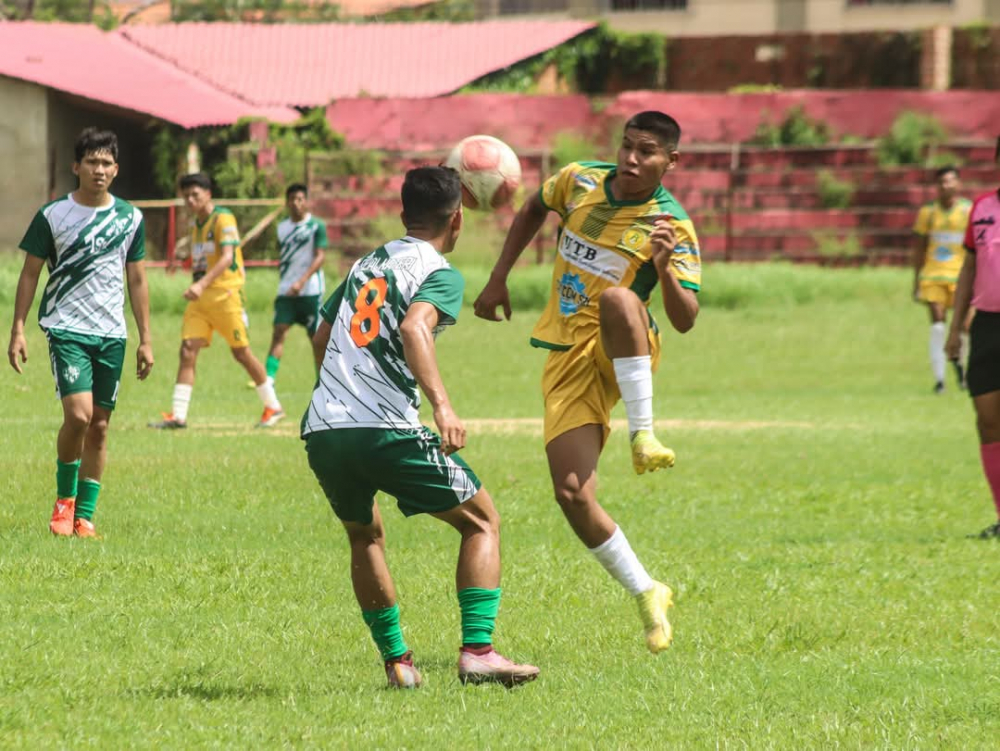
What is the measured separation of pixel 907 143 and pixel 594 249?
91.2 ft

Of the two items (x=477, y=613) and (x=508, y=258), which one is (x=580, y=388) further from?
(x=477, y=613)

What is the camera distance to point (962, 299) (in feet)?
33.6

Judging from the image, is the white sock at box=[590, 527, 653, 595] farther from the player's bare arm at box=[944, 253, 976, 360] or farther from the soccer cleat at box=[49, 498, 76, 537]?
the player's bare arm at box=[944, 253, 976, 360]

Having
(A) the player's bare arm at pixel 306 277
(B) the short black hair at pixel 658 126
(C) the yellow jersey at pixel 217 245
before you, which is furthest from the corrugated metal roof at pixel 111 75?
(B) the short black hair at pixel 658 126

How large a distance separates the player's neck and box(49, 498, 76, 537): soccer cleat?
5.59 feet

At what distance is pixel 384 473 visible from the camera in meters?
6.01

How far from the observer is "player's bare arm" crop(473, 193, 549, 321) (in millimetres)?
7285

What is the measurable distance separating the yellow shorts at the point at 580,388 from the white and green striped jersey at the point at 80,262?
10.9 ft

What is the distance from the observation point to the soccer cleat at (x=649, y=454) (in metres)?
A: 6.74

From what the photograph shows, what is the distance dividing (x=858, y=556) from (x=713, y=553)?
84cm

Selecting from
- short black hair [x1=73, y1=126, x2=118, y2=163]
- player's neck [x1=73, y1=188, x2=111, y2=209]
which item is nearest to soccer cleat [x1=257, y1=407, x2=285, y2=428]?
player's neck [x1=73, y1=188, x2=111, y2=209]

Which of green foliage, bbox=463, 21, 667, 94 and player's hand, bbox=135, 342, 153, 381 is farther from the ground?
green foliage, bbox=463, 21, 667, 94

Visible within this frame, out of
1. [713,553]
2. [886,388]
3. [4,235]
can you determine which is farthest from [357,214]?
[713,553]

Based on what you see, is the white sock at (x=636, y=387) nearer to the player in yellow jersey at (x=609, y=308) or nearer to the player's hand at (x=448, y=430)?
the player in yellow jersey at (x=609, y=308)
